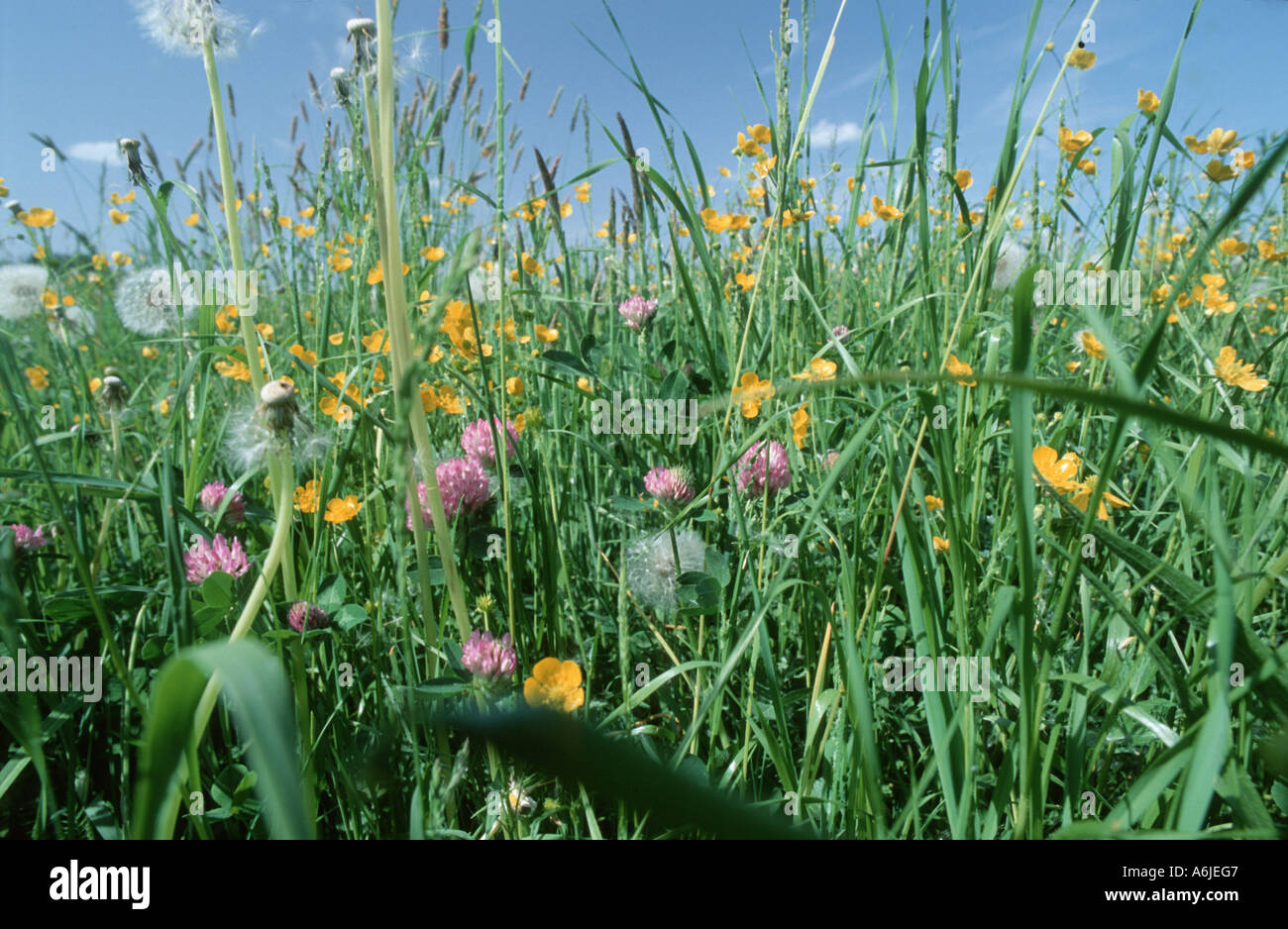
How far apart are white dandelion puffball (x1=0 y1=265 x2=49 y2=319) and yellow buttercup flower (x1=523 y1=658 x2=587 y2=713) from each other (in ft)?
10.7

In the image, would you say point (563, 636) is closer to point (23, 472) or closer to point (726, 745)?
point (726, 745)

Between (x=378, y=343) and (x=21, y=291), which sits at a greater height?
(x=21, y=291)

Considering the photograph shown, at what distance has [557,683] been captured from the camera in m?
0.87

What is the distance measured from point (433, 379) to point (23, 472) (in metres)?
0.70

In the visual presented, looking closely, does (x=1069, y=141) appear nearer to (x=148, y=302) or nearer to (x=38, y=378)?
(x=148, y=302)

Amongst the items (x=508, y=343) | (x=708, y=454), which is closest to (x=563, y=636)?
(x=708, y=454)

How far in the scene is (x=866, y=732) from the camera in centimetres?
64

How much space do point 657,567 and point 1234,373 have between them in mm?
1319

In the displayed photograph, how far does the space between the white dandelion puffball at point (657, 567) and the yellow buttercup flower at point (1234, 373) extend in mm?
1114

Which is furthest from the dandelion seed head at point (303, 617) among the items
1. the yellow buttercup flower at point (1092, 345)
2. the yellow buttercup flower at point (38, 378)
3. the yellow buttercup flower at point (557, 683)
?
the yellow buttercup flower at point (38, 378)

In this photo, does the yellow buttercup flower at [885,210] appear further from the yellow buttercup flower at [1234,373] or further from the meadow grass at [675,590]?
the yellow buttercup flower at [1234,373]

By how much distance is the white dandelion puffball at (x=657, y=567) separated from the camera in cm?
121

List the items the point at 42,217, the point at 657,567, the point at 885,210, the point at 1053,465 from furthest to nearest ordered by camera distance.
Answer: the point at 42,217 < the point at 885,210 < the point at 657,567 < the point at 1053,465

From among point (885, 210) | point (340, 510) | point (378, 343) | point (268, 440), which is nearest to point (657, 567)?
point (340, 510)
